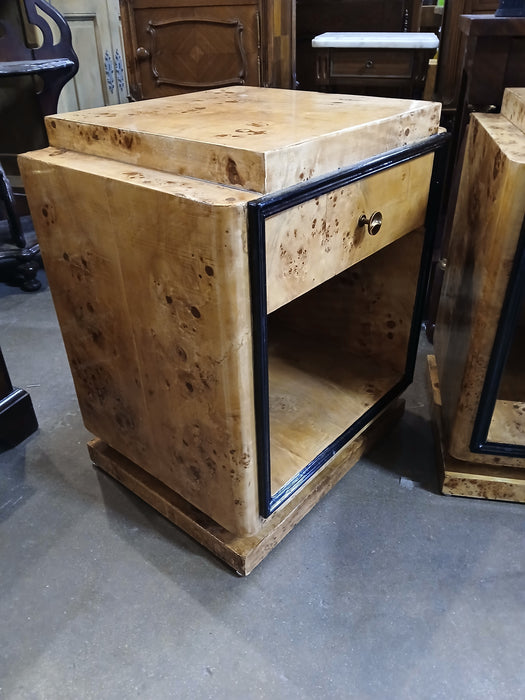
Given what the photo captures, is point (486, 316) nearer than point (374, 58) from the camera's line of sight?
Yes

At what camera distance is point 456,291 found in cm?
119

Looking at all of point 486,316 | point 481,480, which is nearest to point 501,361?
point 486,316

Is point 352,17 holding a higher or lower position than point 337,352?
higher

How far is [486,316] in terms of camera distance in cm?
94

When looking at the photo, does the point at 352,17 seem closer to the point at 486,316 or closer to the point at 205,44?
the point at 205,44

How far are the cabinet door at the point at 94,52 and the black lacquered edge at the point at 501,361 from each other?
2.61 m

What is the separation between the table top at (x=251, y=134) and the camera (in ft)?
2.27

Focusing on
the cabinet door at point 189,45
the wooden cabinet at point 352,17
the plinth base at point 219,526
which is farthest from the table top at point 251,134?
the wooden cabinet at point 352,17

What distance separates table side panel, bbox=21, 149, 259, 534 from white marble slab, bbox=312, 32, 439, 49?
157 centimetres

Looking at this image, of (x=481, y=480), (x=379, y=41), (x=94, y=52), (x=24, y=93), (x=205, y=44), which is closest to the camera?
(x=481, y=480)

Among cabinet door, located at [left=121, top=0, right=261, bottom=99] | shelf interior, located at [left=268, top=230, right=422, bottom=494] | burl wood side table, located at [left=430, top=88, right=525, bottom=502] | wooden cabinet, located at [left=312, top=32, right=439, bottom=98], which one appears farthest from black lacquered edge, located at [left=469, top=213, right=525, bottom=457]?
cabinet door, located at [left=121, top=0, right=261, bottom=99]

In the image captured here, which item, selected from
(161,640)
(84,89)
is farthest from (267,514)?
(84,89)

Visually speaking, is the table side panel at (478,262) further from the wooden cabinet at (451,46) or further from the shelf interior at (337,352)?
the wooden cabinet at (451,46)

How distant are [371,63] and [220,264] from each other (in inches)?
71.3
